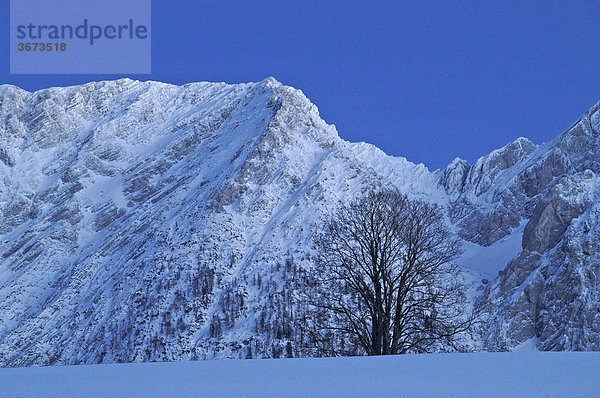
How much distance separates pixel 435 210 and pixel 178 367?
14848 mm

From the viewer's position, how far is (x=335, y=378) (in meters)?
9.47

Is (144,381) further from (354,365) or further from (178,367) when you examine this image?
(354,365)

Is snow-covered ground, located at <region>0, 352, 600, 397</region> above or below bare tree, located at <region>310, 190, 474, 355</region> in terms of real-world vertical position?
below

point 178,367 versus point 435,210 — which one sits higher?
point 435,210

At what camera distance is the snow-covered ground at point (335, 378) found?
817 centimetres

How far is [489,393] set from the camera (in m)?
7.86

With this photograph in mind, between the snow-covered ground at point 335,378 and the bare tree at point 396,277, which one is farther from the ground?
the bare tree at point 396,277

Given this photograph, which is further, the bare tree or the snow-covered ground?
the bare tree

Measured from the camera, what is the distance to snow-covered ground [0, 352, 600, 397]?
8172mm

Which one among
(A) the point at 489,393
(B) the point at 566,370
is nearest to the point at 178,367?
(A) the point at 489,393

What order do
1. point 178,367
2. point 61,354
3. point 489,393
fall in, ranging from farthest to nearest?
1. point 61,354
2. point 178,367
3. point 489,393

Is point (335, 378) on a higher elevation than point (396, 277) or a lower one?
lower

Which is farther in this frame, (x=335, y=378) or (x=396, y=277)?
(x=396, y=277)

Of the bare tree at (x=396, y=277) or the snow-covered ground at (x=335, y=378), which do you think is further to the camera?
the bare tree at (x=396, y=277)
